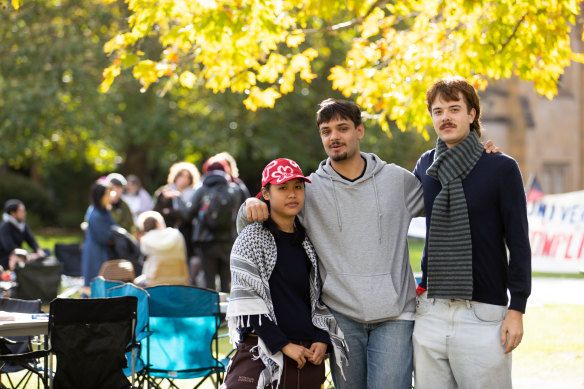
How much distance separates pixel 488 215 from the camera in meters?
4.24

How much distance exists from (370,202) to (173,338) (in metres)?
2.69

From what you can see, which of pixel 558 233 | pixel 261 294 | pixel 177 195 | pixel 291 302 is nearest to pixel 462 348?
pixel 291 302

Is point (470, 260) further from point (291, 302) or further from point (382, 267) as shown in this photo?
point (291, 302)

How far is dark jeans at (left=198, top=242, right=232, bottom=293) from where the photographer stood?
11.0 metres

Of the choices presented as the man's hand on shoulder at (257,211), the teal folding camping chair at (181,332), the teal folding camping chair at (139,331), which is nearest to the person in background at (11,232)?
the teal folding camping chair at (139,331)

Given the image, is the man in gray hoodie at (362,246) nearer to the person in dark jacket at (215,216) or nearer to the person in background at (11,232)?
the person in dark jacket at (215,216)

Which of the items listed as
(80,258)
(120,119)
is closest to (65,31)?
(120,119)

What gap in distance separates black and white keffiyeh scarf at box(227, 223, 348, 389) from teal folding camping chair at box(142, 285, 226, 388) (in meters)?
2.10

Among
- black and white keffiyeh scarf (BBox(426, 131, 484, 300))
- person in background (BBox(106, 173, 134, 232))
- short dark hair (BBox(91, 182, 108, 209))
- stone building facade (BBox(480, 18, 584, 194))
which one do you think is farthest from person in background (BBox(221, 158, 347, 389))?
stone building facade (BBox(480, 18, 584, 194))

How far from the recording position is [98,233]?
1173 centimetres

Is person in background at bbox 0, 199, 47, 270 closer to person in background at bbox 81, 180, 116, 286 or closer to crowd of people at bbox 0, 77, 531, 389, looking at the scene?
person in background at bbox 81, 180, 116, 286

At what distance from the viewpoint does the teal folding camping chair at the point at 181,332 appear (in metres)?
6.67

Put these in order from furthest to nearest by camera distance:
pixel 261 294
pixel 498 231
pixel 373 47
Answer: pixel 373 47
pixel 261 294
pixel 498 231

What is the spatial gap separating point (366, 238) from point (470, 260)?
602 millimetres
